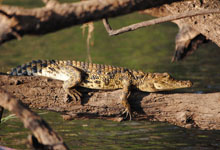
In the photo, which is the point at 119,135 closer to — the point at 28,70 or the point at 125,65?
the point at 28,70

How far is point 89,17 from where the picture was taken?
3.60m

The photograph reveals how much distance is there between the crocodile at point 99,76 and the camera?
18.4 feet

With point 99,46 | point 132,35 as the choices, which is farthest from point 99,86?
point 132,35

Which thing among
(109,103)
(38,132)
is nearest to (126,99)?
(109,103)

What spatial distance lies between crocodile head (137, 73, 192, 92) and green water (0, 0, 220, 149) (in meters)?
1.09

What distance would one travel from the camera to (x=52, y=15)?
349 centimetres

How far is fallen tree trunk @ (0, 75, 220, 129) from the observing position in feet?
16.8

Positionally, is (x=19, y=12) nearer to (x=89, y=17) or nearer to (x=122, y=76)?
(x=89, y=17)

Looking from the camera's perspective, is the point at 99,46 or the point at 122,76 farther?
the point at 99,46

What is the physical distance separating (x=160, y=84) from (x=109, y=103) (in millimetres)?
845

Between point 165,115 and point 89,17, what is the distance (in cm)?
218

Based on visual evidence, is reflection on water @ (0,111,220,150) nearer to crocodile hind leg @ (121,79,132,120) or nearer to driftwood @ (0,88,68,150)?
crocodile hind leg @ (121,79,132,120)

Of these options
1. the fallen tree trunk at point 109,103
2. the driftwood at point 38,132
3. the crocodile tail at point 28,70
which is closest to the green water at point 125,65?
the driftwood at point 38,132

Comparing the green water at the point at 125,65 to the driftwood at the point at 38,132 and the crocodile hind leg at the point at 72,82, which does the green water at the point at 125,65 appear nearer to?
the driftwood at the point at 38,132
